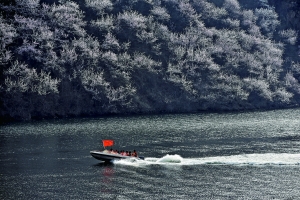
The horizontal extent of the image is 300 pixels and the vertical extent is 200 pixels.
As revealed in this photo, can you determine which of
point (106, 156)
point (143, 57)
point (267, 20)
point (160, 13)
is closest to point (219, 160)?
point (106, 156)

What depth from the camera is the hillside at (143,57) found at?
120 m

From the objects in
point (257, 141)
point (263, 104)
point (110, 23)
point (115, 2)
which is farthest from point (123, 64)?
point (257, 141)

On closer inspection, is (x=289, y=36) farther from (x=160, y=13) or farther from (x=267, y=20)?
(x=160, y=13)

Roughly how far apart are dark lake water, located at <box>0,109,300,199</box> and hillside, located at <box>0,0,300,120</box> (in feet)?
64.7

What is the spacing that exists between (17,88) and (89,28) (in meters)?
28.2

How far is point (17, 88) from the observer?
378 ft

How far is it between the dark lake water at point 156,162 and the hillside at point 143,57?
19724 millimetres

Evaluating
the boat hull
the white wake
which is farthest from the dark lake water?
the boat hull

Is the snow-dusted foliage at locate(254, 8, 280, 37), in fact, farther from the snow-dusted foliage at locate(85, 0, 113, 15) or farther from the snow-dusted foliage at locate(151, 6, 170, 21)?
the snow-dusted foliage at locate(85, 0, 113, 15)

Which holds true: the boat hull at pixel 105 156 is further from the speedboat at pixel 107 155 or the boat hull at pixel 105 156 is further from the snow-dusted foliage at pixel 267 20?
the snow-dusted foliage at pixel 267 20

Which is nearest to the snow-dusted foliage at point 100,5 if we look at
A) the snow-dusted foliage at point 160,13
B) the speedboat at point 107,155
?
the snow-dusted foliage at point 160,13

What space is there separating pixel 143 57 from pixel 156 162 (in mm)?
74592

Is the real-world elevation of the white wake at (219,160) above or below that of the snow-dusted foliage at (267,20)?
below

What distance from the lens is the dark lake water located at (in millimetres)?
50000
